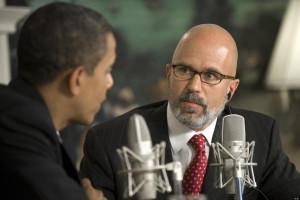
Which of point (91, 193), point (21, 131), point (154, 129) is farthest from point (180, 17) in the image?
point (21, 131)

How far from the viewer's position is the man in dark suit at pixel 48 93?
5.88ft

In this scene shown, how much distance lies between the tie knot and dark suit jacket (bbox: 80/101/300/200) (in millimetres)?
72

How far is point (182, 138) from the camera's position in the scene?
313 cm

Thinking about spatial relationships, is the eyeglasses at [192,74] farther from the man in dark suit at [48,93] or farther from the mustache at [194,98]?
the man in dark suit at [48,93]

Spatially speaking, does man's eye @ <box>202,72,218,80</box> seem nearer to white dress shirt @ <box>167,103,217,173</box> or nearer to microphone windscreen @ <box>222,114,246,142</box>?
white dress shirt @ <box>167,103,217,173</box>

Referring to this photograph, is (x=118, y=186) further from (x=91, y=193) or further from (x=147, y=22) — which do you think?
(x=147, y=22)

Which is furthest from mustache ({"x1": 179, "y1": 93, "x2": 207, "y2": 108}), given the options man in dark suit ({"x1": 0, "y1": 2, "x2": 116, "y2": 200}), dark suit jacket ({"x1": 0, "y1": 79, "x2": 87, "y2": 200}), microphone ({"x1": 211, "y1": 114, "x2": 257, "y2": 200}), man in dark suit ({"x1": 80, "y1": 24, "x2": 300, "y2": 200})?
dark suit jacket ({"x1": 0, "y1": 79, "x2": 87, "y2": 200})

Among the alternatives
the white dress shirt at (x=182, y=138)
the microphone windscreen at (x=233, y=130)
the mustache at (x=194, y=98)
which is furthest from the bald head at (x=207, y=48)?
the microphone windscreen at (x=233, y=130)

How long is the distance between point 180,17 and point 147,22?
347 millimetres

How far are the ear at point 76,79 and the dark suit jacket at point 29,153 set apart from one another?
0.10 m

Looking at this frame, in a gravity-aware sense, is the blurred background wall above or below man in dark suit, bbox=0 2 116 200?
below

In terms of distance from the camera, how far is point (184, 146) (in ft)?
10.2

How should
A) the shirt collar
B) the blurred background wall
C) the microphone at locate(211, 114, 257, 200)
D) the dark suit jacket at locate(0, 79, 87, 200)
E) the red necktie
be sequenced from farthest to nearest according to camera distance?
the blurred background wall → the shirt collar → the red necktie → the microphone at locate(211, 114, 257, 200) → the dark suit jacket at locate(0, 79, 87, 200)

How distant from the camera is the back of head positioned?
184 centimetres
